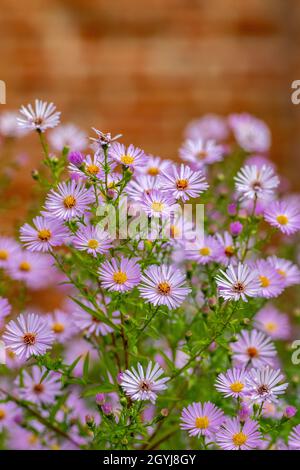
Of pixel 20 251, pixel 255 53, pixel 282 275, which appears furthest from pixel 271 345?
pixel 255 53

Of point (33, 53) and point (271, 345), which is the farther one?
point (33, 53)

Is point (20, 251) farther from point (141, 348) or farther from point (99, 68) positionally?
point (99, 68)

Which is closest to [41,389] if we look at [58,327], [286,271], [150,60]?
[58,327]

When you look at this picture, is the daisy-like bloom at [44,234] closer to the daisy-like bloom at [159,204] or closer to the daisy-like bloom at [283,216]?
the daisy-like bloom at [159,204]

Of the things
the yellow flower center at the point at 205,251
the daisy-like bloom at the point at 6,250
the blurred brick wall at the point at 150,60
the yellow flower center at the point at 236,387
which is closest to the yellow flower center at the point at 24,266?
the daisy-like bloom at the point at 6,250

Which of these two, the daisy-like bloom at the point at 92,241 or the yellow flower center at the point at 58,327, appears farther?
the yellow flower center at the point at 58,327
